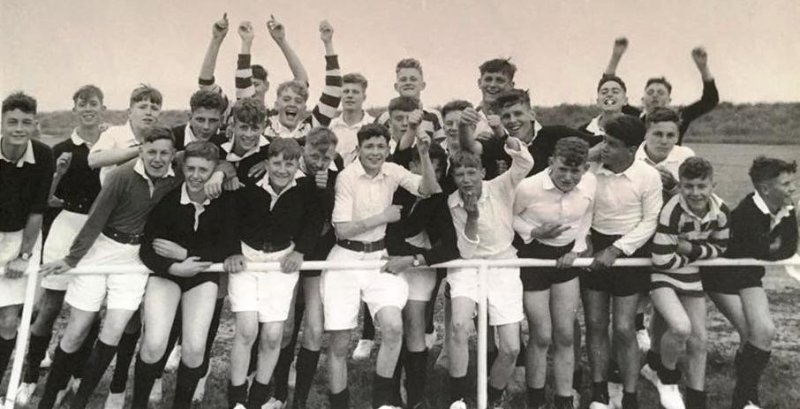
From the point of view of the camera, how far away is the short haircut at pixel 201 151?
3.16 metres

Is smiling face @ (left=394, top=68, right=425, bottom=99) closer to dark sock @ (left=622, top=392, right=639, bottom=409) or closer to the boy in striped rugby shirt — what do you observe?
the boy in striped rugby shirt

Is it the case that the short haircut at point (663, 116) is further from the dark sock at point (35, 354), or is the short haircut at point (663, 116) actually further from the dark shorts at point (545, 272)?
the dark sock at point (35, 354)

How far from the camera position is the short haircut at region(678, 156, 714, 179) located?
10.8 ft

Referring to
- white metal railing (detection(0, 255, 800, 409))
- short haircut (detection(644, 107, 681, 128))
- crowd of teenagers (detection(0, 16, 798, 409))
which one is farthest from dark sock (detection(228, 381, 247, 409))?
short haircut (detection(644, 107, 681, 128))

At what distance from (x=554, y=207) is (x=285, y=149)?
1363 mm

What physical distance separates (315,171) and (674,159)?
6.64 feet

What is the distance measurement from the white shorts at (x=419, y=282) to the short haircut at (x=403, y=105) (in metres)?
0.91

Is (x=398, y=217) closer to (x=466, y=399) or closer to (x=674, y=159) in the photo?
(x=466, y=399)

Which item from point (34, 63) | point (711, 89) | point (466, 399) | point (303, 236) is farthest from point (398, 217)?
point (34, 63)

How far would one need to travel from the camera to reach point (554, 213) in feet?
11.1

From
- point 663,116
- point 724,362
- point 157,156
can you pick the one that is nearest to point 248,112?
point 157,156

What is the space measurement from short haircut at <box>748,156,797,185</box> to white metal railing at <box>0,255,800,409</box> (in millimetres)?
484

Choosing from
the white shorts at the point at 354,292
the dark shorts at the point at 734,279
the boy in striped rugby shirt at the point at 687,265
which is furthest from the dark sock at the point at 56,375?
the dark shorts at the point at 734,279

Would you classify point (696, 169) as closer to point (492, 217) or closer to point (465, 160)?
point (492, 217)
